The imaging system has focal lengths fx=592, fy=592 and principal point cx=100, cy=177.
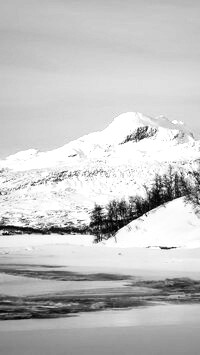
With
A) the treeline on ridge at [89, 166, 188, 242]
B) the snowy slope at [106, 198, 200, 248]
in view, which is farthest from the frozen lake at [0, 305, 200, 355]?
the treeline on ridge at [89, 166, 188, 242]

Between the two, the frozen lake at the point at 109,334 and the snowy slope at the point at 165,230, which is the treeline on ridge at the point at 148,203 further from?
the frozen lake at the point at 109,334

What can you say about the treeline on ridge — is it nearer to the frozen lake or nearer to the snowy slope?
the snowy slope

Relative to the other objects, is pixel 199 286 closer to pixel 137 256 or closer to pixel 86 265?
pixel 86 265

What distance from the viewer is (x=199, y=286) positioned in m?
25.4

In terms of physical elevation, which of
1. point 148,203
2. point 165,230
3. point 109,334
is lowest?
point 109,334

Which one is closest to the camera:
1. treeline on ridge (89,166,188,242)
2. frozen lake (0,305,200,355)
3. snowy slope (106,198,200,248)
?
frozen lake (0,305,200,355)

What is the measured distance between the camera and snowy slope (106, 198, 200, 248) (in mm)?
63956

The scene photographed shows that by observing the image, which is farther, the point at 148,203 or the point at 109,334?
the point at 148,203

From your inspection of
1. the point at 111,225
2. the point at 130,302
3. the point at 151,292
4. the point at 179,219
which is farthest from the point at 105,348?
the point at 111,225

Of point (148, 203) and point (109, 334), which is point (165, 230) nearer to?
point (148, 203)

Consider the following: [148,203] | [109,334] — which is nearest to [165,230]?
[148,203]

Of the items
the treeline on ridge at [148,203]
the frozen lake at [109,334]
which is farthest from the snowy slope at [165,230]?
the frozen lake at [109,334]

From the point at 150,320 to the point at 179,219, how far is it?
180 ft

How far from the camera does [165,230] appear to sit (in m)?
68.7
